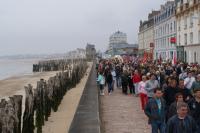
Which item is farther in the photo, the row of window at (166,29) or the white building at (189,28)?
the row of window at (166,29)

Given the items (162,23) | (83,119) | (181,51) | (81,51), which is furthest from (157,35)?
(81,51)

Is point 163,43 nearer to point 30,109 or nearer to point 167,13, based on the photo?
point 167,13

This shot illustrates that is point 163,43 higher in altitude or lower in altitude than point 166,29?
lower

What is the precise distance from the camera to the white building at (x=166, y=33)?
59.0m

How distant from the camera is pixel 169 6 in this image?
64.9m

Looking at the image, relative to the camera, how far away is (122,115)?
1578cm

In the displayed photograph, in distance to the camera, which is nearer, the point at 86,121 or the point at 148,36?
the point at 86,121

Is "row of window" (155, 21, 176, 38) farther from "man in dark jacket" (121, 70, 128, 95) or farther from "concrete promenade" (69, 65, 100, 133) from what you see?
"concrete promenade" (69, 65, 100, 133)

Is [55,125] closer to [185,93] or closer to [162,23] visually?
[185,93]

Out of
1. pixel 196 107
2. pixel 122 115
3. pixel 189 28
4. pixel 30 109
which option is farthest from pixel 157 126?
pixel 189 28

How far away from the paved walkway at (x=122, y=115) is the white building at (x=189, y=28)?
82.9ft

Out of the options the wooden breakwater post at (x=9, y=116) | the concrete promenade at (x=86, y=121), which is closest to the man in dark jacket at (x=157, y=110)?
the concrete promenade at (x=86, y=121)

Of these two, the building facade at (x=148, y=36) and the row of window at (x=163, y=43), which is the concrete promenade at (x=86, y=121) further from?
the building facade at (x=148, y=36)

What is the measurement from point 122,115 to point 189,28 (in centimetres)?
3496
